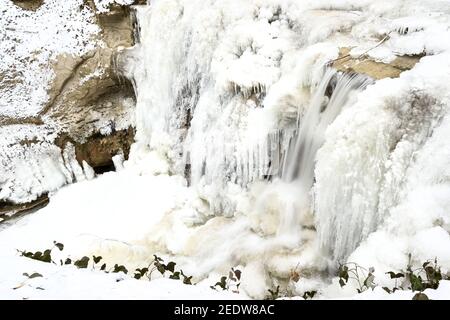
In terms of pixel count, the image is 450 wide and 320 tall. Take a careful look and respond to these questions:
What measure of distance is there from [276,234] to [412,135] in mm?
1974

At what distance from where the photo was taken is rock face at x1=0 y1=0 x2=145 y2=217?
325 inches

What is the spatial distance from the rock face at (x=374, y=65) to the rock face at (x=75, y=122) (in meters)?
5.18

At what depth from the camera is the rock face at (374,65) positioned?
174 inches

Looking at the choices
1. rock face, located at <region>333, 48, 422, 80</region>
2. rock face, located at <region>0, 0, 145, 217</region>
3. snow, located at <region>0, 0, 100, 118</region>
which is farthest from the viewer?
snow, located at <region>0, 0, 100, 118</region>

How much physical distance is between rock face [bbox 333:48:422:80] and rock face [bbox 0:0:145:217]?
518 cm

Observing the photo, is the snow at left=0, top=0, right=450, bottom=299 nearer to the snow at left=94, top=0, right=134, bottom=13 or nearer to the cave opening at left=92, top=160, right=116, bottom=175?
Answer: the snow at left=94, top=0, right=134, bottom=13

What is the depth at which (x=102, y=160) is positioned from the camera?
894 cm

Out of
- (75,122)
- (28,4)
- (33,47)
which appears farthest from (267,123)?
(28,4)

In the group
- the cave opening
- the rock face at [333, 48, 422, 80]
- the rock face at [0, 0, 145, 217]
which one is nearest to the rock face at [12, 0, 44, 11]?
the rock face at [0, 0, 145, 217]

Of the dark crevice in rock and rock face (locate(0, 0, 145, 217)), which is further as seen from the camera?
the dark crevice in rock
